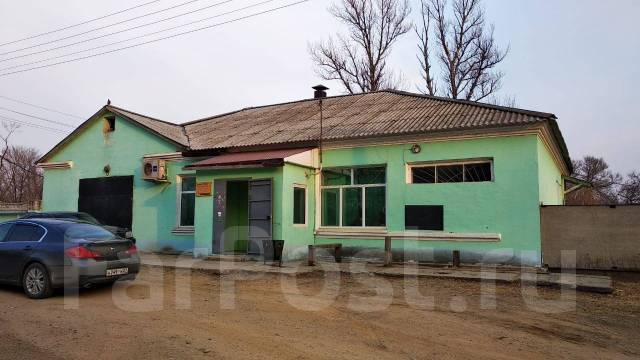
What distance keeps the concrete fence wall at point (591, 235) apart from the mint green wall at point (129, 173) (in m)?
10.9

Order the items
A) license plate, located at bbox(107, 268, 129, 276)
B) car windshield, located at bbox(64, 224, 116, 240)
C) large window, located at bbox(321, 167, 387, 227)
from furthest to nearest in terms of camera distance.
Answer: large window, located at bbox(321, 167, 387, 227), car windshield, located at bbox(64, 224, 116, 240), license plate, located at bbox(107, 268, 129, 276)

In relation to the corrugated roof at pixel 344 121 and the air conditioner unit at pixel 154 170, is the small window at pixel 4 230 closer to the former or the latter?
the air conditioner unit at pixel 154 170

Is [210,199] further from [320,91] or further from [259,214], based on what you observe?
[320,91]

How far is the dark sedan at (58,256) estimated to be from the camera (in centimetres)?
861

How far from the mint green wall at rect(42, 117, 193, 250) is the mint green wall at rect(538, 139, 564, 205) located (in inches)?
429

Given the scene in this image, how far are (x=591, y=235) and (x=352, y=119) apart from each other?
777 centimetres

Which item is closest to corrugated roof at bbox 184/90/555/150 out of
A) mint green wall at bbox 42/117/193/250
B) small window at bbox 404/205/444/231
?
mint green wall at bbox 42/117/193/250

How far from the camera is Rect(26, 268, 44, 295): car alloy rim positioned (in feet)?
28.5

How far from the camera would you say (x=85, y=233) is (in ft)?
30.7

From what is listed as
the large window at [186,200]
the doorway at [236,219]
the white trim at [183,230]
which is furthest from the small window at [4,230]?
the large window at [186,200]

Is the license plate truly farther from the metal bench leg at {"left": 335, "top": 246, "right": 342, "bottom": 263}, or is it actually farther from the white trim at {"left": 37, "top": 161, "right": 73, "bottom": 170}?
the white trim at {"left": 37, "top": 161, "right": 73, "bottom": 170}

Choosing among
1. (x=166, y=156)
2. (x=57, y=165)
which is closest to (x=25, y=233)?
(x=166, y=156)

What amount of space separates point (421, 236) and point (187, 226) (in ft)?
26.1

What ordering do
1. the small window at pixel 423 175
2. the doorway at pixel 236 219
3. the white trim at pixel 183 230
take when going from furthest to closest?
the white trim at pixel 183 230 → the doorway at pixel 236 219 → the small window at pixel 423 175
